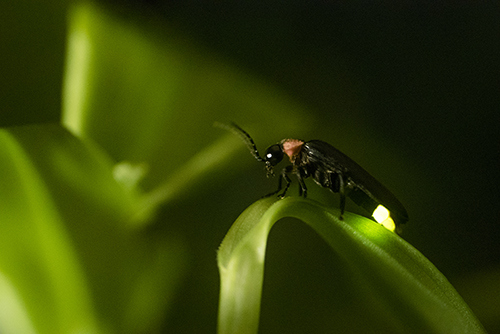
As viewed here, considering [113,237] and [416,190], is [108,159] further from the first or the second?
[416,190]

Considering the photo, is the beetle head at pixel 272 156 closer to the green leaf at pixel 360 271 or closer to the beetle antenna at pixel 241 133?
the beetle antenna at pixel 241 133

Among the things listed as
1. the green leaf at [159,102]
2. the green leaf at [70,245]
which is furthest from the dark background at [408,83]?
the green leaf at [70,245]

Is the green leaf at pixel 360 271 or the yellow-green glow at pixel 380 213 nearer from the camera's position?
the green leaf at pixel 360 271

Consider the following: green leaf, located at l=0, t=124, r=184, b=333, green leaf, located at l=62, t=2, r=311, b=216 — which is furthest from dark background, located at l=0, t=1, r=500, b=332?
green leaf, located at l=0, t=124, r=184, b=333

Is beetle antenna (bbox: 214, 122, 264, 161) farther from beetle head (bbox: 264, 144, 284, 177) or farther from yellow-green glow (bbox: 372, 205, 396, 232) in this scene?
yellow-green glow (bbox: 372, 205, 396, 232)

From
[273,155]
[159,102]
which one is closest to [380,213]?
[273,155]

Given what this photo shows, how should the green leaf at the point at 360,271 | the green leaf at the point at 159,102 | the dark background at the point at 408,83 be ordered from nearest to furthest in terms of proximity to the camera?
the green leaf at the point at 360,271 < the green leaf at the point at 159,102 < the dark background at the point at 408,83

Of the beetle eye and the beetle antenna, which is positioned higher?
the beetle antenna

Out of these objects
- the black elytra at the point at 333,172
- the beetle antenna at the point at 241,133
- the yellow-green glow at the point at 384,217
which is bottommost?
the yellow-green glow at the point at 384,217
